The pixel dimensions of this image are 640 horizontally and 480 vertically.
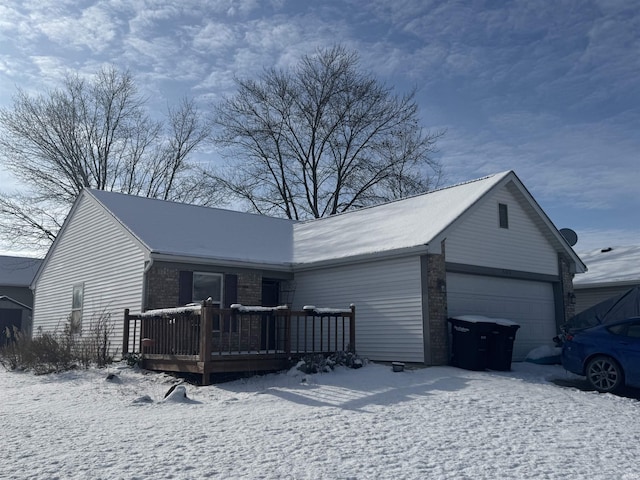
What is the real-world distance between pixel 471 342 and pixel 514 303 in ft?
12.3

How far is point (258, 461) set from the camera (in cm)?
688

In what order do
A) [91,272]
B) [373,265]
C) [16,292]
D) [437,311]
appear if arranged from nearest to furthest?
1. [437,311]
2. [373,265]
3. [91,272]
4. [16,292]

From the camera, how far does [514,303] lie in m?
17.0

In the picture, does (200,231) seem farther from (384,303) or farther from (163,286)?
(384,303)

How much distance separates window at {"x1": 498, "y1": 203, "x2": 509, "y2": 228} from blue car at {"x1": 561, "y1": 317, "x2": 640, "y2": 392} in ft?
17.1

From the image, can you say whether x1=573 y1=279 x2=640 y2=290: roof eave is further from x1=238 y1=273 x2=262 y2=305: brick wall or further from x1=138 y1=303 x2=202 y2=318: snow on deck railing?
x1=138 y1=303 x2=202 y2=318: snow on deck railing

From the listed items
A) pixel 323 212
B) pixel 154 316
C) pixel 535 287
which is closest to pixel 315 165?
pixel 323 212

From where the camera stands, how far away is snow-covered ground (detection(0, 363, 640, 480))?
21.8 feet

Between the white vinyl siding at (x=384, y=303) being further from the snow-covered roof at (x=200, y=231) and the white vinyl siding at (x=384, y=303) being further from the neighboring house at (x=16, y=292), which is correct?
the neighboring house at (x=16, y=292)

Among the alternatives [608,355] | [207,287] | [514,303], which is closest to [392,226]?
[514,303]

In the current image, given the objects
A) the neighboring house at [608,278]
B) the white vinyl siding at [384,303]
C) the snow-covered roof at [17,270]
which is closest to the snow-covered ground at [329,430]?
the white vinyl siding at [384,303]

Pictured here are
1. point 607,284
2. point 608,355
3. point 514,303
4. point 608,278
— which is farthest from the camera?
point 608,278

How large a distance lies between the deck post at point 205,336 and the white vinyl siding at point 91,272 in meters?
4.35

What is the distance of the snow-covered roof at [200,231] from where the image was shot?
55.0 ft
